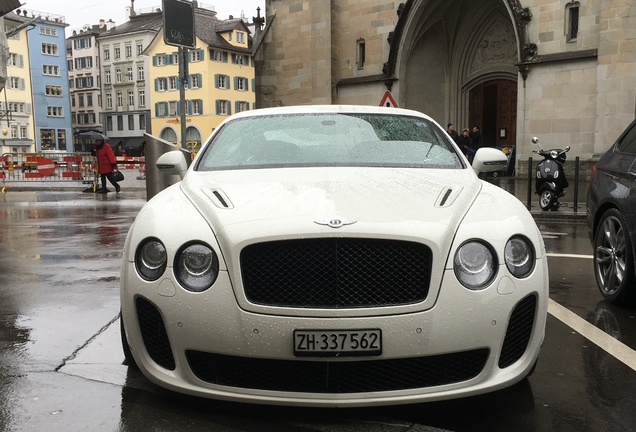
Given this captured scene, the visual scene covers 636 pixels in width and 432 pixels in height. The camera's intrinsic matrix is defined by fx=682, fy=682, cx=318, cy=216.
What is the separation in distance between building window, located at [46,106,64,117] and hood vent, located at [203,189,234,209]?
86.8 meters

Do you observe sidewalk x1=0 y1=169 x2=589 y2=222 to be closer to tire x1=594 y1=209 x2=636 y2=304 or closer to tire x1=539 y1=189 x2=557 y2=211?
tire x1=539 y1=189 x2=557 y2=211

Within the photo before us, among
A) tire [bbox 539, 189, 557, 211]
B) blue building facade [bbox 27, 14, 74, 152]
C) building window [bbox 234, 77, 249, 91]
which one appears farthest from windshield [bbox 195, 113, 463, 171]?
blue building facade [bbox 27, 14, 74, 152]

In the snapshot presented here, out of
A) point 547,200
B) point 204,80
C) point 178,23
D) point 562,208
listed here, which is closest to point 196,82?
point 204,80

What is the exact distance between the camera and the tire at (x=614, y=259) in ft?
16.9

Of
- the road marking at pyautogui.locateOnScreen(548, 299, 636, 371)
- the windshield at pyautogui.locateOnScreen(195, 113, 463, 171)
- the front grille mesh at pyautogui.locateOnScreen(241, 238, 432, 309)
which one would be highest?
the windshield at pyautogui.locateOnScreen(195, 113, 463, 171)

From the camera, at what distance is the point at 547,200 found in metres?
12.9

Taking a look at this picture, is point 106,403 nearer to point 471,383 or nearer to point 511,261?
point 471,383

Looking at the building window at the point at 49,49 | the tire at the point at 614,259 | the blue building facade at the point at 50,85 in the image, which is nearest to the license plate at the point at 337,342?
the tire at the point at 614,259

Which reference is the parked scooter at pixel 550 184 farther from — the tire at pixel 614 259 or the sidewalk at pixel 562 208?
the tire at pixel 614 259

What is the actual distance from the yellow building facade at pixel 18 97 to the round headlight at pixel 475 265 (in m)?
77.8

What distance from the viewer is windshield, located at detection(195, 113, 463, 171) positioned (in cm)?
424

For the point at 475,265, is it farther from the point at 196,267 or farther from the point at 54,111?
the point at 54,111

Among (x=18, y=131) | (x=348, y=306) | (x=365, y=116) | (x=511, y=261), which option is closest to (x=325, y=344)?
(x=348, y=306)

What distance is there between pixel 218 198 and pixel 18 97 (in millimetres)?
81140
